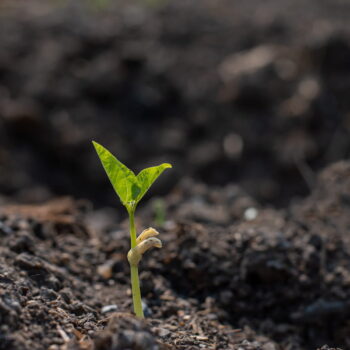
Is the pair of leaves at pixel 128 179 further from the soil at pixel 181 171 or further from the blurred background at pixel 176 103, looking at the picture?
the blurred background at pixel 176 103

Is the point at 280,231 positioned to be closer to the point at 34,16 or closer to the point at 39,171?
the point at 39,171

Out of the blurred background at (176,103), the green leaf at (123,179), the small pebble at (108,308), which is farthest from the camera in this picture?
the blurred background at (176,103)

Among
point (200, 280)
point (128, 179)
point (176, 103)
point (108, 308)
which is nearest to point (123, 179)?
point (128, 179)

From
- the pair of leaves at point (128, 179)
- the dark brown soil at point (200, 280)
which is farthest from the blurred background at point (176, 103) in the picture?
the pair of leaves at point (128, 179)

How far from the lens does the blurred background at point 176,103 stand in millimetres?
4078

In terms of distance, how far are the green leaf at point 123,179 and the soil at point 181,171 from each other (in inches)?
11.4

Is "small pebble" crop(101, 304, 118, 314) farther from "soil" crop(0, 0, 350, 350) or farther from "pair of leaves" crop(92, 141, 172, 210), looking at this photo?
"pair of leaves" crop(92, 141, 172, 210)

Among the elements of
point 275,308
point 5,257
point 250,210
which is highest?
point 250,210

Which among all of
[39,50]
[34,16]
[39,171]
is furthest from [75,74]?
[34,16]

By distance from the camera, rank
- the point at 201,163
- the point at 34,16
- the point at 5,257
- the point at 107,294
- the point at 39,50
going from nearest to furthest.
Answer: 1. the point at 5,257
2. the point at 107,294
3. the point at 201,163
4. the point at 39,50
5. the point at 34,16

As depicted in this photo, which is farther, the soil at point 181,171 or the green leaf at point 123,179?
the soil at point 181,171

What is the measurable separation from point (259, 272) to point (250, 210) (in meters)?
0.78

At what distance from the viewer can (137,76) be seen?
4625mm

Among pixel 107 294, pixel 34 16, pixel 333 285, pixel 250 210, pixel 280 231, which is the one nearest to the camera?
pixel 107 294
